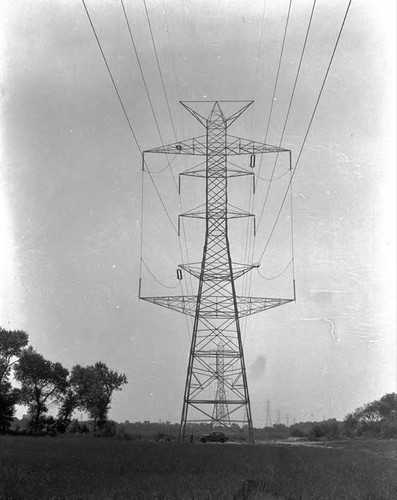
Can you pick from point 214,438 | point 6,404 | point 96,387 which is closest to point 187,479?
point 214,438

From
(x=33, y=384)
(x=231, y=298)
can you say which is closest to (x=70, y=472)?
(x=231, y=298)

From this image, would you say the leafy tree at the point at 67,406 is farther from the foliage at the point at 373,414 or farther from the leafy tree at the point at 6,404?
the foliage at the point at 373,414

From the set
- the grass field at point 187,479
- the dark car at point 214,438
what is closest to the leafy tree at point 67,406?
the dark car at point 214,438

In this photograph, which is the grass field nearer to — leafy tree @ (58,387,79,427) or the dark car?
the dark car

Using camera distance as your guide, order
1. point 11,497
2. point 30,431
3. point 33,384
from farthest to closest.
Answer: point 33,384 → point 30,431 → point 11,497

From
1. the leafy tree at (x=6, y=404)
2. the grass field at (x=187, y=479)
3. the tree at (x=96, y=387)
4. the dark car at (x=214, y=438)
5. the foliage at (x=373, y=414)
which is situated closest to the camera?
the grass field at (x=187, y=479)

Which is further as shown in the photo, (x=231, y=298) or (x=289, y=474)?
(x=231, y=298)

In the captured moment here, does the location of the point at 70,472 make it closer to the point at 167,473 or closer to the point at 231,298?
the point at 167,473
